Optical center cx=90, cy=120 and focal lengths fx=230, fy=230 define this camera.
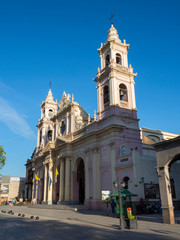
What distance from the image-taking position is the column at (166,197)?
1449cm

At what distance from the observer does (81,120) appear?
3944 cm

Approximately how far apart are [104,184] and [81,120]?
1363 cm

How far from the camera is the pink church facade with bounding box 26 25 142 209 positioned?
1124 inches

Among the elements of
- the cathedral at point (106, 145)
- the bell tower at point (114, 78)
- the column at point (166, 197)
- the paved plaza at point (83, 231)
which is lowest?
the paved plaza at point (83, 231)

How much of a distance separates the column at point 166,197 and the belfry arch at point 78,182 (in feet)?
70.3

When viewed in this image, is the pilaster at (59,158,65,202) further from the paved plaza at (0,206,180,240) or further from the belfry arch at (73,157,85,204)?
the paved plaza at (0,206,180,240)

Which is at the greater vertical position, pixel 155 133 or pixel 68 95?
pixel 68 95

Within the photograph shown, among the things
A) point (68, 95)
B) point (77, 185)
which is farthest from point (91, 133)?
point (68, 95)

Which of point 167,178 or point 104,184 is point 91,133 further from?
point 167,178

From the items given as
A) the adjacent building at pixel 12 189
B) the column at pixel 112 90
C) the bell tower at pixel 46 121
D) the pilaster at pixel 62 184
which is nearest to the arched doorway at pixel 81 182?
the pilaster at pixel 62 184

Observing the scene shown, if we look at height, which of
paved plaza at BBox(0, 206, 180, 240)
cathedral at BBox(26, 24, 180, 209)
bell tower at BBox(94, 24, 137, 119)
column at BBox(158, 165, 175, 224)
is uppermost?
bell tower at BBox(94, 24, 137, 119)

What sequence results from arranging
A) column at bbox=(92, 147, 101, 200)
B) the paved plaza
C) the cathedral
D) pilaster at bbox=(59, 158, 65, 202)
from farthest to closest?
pilaster at bbox=(59, 158, 65, 202) < column at bbox=(92, 147, 101, 200) < the cathedral < the paved plaza

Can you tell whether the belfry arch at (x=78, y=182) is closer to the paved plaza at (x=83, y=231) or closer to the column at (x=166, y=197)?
the paved plaza at (x=83, y=231)

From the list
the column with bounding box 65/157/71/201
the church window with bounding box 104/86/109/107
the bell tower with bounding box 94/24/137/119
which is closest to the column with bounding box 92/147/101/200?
the bell tower with bounding box 94/24/137/119
